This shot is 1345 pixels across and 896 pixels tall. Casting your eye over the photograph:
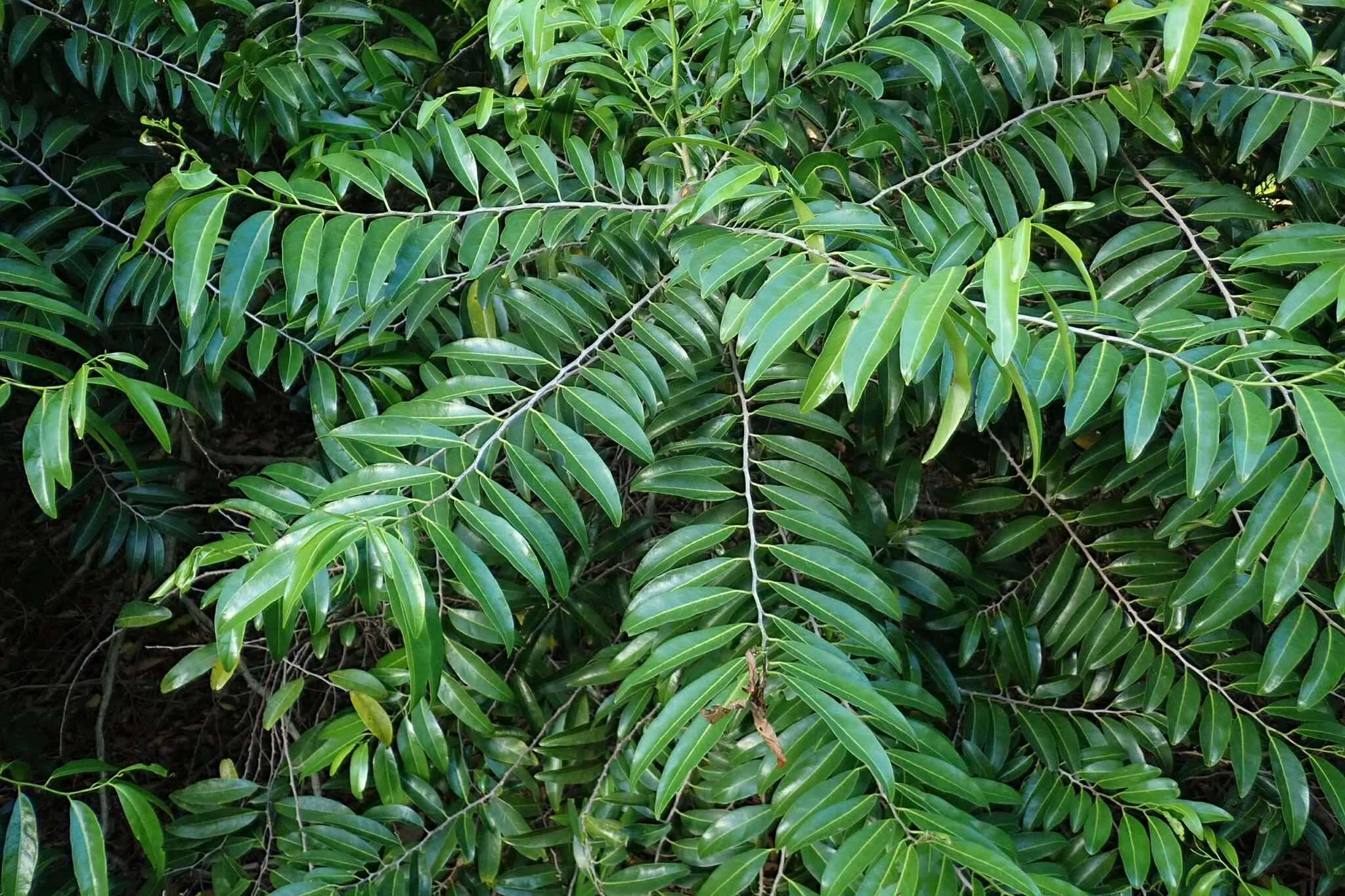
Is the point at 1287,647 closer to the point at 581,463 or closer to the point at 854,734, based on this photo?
the point at 854,734

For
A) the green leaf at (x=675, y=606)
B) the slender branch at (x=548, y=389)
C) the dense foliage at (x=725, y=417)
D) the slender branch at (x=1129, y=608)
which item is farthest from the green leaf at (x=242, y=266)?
Result: the slender branch at (x=1129, y=608)

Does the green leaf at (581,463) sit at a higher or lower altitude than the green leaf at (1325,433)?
lower

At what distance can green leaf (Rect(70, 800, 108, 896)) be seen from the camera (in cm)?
100

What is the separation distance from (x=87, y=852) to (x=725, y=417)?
0.84 meters

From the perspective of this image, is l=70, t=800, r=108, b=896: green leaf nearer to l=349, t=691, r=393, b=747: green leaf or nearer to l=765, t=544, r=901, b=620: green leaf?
l=349, t=691, r=393, b=747: green leaf

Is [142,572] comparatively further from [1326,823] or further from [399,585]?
[1326,823]

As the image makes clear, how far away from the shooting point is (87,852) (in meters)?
1.01

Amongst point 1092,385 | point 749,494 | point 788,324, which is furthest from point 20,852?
point 1092,385

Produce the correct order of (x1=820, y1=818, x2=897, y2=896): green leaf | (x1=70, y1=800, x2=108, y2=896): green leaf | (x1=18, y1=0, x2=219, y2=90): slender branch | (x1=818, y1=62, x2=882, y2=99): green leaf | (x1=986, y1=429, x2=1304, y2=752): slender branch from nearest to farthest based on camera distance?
(x1=820, y1=818, x2=897, y2=896): green leaf, (x1=70, y1=800, x2=108, y2=896): green leaf, (x1=818, y1=62, x2=882, y2=99): green leaf, (x1=986, y1=429, x2=1304, y2=752): slender branch, (x1=18, y1=0, x2=219, y2=90): slender branch

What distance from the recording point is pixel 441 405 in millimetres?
912

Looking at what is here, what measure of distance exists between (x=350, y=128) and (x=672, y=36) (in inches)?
20.4

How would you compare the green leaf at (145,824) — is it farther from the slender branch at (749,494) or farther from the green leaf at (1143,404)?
the green leaf at (1143,404)

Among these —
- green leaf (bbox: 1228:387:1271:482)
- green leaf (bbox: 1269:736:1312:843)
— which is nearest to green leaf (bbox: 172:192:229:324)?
green leaf (bbox: 1228:387:1271:482)

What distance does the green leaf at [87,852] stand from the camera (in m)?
1.00
